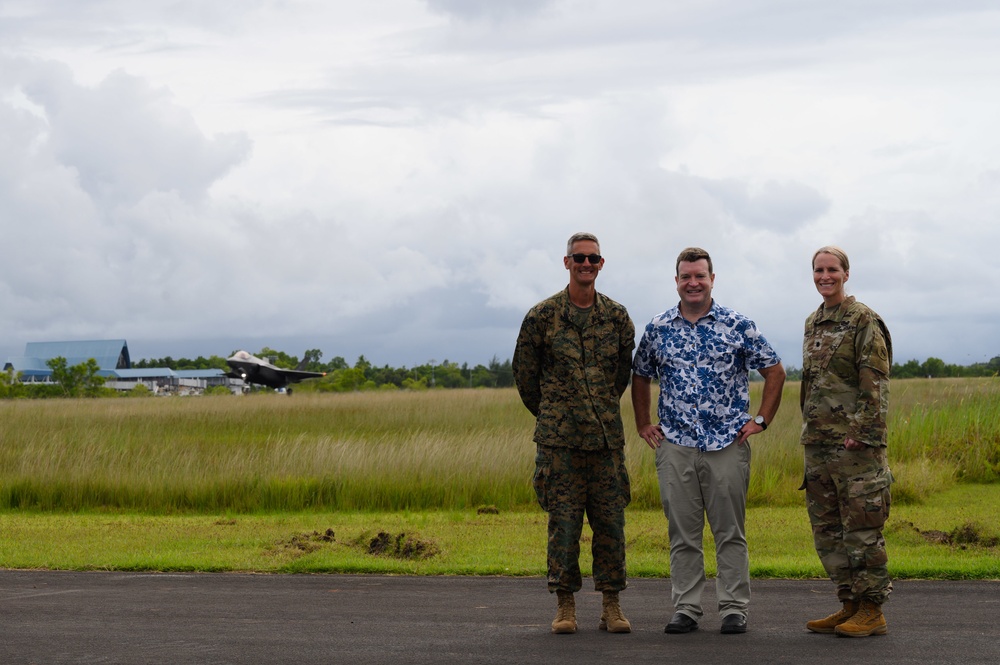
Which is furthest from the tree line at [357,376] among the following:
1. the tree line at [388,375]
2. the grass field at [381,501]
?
the grass field at [381,501]

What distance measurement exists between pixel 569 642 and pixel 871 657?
1600mm

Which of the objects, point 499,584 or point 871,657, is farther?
point 499,584

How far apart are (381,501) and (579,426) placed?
31.6 feet

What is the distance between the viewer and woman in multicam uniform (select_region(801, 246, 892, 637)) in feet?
21.2

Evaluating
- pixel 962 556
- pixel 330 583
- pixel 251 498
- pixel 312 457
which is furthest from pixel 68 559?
pixel 962 556

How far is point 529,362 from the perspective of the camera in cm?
677

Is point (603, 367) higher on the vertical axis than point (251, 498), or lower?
higher

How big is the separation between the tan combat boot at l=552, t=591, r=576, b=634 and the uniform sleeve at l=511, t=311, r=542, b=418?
3.50 feet

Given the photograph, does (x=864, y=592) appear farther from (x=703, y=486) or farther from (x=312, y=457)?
(x=312, y=457)

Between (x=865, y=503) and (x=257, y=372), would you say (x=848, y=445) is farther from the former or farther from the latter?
(x=257, y=372)

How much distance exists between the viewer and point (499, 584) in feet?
29.3

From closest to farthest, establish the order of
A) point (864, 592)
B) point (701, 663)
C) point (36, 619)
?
point (701, 663), point (864, 592), point (36, 619)

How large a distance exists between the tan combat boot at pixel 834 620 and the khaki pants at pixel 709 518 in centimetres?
43

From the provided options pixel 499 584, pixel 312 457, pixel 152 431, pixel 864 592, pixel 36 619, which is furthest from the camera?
pixel 152 431
